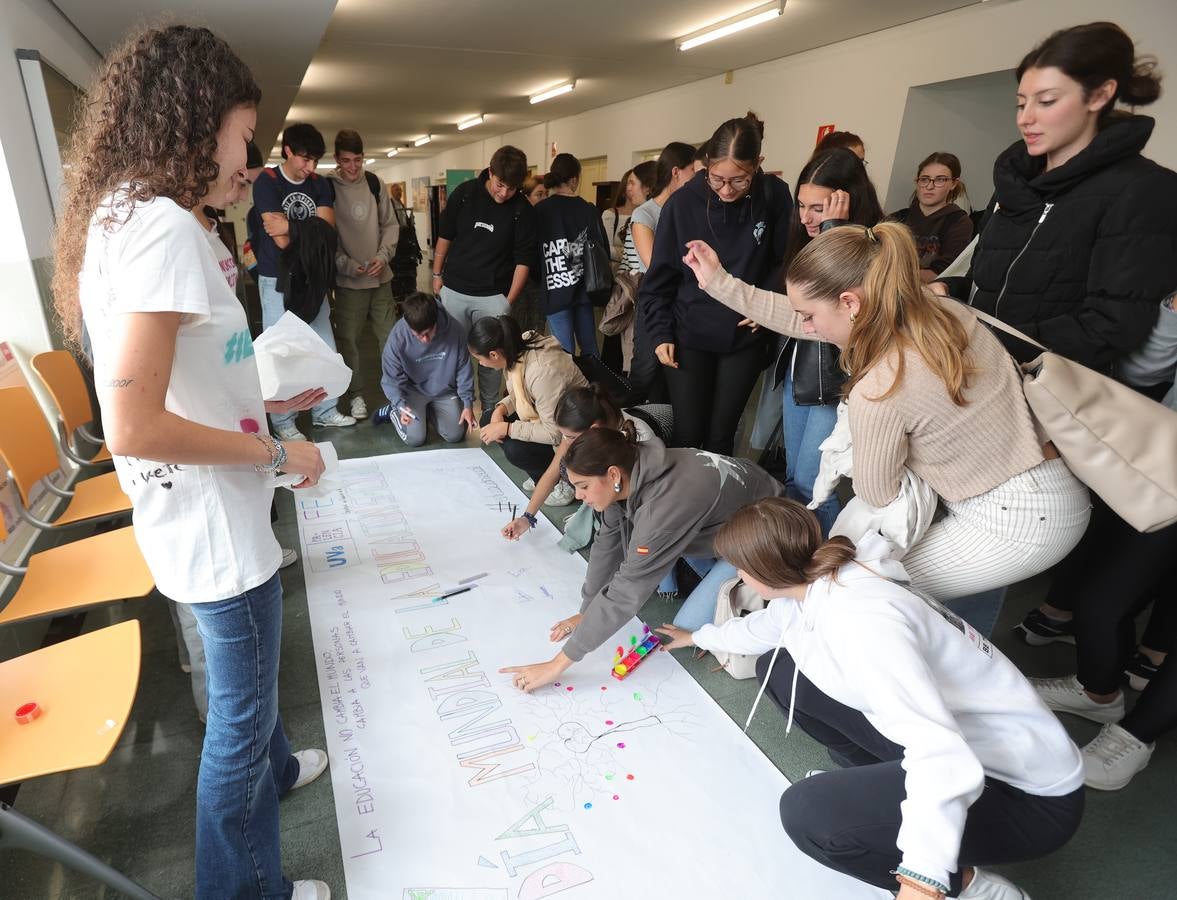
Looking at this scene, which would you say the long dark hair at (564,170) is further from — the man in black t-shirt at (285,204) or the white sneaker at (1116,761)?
the white sneaker at (1116,761)

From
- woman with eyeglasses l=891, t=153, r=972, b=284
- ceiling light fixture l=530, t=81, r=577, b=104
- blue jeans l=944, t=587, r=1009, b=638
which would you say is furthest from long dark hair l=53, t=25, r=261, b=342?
ceiling light fixture l=530, t=81, r=577, b=104

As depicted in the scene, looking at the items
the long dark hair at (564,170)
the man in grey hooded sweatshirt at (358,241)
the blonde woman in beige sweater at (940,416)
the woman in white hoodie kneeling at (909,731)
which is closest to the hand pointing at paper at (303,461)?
the woman in white hoodie kneeling at (909,731)

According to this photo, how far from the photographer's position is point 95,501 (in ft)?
6.42

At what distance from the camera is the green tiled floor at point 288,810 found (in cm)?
126

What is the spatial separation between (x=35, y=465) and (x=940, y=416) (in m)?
2.33

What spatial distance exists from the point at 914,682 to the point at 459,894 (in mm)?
878

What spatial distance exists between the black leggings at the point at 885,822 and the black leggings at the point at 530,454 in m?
1.72

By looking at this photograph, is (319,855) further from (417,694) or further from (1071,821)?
(1071,821)

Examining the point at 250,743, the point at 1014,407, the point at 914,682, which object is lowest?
the point at 250,743

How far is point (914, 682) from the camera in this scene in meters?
0.96

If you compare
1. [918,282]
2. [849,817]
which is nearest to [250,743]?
[849,817]

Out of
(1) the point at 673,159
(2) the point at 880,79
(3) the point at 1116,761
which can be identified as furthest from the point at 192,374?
(2) the point at 880,79

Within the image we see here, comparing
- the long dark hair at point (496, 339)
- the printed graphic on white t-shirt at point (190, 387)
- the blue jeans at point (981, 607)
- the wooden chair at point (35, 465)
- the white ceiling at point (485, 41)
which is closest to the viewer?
the printed graphic on white t-shirt at point (190, 387)

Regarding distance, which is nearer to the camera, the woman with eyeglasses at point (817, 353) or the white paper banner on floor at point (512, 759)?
the white paper banner on floor at point (512, 759)
